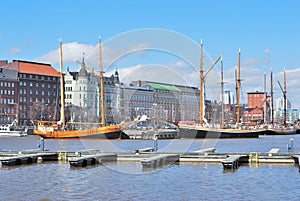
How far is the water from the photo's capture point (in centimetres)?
3153

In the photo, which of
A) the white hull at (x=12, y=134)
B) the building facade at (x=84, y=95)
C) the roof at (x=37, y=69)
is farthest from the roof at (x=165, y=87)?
the roof at (x=37, y=69)

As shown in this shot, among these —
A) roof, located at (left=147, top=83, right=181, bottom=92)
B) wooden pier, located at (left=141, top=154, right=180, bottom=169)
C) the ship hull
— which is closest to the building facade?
roof, located at (left=147, top=83, right=181, bottom=92)

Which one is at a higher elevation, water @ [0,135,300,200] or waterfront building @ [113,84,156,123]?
waterfront building @ [113,84,156,123]

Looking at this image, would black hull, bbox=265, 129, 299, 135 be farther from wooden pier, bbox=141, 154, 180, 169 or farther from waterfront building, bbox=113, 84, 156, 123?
wooden pier, bbox=141, 154, 180, 169

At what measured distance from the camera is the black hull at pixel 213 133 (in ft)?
336

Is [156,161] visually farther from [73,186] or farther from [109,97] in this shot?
A: [109,97]

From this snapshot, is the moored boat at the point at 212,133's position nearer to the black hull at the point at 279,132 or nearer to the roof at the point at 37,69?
the black hull at the point at 279,132

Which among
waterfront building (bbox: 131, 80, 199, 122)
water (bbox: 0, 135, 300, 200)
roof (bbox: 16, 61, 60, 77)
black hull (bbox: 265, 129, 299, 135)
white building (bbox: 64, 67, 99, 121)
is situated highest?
roof (bbox: 16, 61, 60, 77)

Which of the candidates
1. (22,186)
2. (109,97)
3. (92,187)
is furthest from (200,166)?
(109,97)

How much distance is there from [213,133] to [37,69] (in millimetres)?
Answer: 86187

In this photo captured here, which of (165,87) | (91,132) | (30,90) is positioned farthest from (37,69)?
(91,132)

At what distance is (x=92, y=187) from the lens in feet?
114

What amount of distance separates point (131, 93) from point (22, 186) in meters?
90.9

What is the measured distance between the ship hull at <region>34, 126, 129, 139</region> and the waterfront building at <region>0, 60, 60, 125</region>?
46.6 metres
